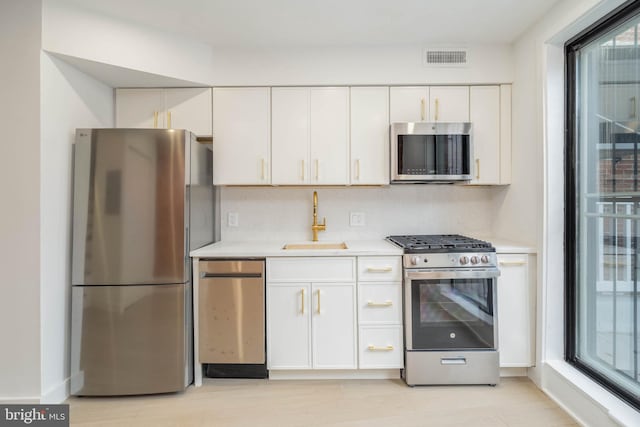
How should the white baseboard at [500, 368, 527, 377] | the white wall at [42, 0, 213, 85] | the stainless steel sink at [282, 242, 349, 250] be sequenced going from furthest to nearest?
the stainless steel sink at [282, 242, 349, 250] → the white baseboard at [500, 368, 527, 377] → the white wall at [42, 0, 213, 85]

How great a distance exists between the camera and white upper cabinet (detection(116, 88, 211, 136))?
2691mm

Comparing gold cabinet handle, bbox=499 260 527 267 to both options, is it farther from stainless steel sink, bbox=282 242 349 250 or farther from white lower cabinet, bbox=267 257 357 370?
stainless steel sink, bbox=282 242 349 250

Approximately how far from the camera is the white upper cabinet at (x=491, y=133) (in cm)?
269

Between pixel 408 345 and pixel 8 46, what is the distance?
3.14m

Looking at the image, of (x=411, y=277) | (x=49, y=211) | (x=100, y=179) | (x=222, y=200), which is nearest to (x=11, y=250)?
(x=49, y=211)

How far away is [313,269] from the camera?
7.82ft

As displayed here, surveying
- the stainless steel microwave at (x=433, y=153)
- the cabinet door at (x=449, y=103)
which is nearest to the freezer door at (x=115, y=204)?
the stainless steel microwave at (x=433, y=153)

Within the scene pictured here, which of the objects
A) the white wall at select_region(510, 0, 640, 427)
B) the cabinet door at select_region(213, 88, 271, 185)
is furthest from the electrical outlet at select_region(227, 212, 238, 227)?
the white wall at select_region(510, 0, 640, 427)

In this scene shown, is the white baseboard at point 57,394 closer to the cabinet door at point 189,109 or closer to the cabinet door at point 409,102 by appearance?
the cabinet door at point 189,109

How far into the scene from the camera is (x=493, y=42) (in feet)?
8.63

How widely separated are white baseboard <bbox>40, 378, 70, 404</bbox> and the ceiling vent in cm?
339

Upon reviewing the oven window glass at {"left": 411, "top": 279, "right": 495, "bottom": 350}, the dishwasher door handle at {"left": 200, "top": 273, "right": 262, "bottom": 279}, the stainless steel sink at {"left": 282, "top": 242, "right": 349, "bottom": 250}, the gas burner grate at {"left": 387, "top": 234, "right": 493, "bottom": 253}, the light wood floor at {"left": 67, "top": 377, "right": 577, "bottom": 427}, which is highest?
the gas burner grate at {"left": 387, "top": 234, "right": 493, "bottom": 253}

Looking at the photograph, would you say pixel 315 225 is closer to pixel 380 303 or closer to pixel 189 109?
pixel 380 303

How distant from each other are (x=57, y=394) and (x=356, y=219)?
7.96 ft
